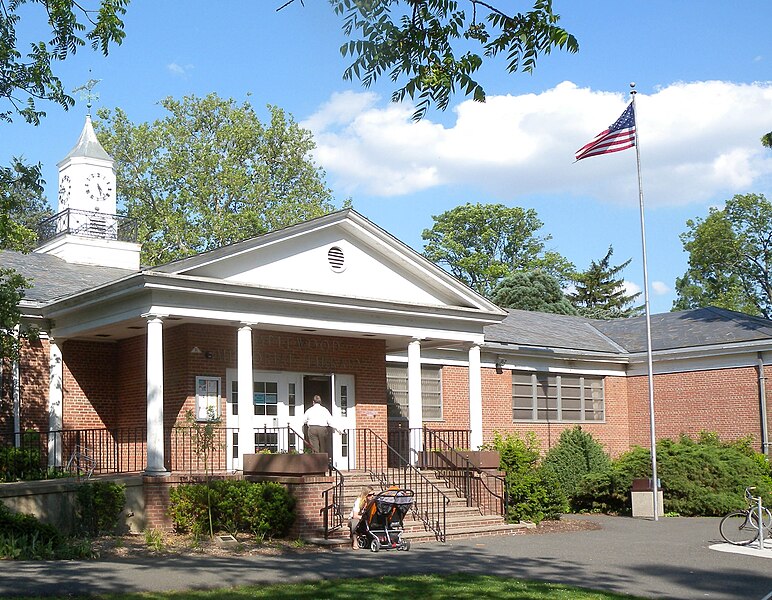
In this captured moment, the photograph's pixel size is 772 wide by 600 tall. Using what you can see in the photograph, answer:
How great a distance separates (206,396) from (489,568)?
857 cm

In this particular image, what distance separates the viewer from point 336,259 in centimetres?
2033

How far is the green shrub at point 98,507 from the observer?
640 inches


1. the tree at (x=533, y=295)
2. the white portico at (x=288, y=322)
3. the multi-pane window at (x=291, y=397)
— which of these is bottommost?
the multi-pane window at (x=291, y=397)

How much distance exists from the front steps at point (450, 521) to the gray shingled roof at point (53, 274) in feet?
23.3

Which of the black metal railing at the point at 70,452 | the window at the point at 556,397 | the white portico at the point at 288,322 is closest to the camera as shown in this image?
the white portico at the point at 288,322

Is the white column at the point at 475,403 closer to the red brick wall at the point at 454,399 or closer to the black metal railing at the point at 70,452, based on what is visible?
the red brick wall at the point at 454,399

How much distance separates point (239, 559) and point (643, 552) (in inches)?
250

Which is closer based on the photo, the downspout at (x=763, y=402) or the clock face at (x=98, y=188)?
the downspout at (x=763, y=402)

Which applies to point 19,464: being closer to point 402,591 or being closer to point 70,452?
point 70,452

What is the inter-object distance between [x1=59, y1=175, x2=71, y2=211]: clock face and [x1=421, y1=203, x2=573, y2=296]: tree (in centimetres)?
3196

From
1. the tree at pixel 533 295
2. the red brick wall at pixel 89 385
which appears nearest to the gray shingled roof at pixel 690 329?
the tree at pixel 533 295

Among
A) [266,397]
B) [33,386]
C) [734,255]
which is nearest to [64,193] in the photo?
[33,386]

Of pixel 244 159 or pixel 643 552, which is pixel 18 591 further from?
pixel 244 159

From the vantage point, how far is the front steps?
55.2ft
